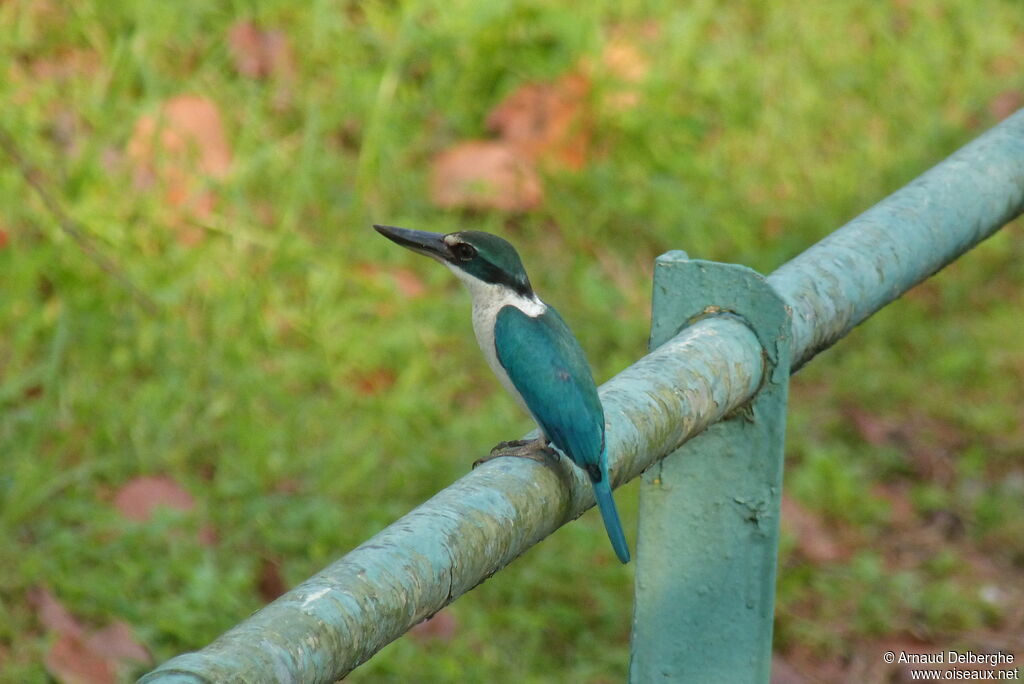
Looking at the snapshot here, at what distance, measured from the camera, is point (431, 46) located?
16.5 feet

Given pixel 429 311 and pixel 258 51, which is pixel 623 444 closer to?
pixel 429 311

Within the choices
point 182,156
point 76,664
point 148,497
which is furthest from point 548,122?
point 76,664

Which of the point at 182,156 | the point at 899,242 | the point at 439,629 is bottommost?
the point at 439,629

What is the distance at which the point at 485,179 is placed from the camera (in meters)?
4.77

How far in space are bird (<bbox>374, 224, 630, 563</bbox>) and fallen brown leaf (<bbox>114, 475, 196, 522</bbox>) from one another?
1.37m

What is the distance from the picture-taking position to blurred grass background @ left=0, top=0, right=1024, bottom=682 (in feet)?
10.8

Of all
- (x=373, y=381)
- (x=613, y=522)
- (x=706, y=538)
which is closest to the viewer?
(x=706, y=538)

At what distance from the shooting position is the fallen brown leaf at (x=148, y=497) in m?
3.29

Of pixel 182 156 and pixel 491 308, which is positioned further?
pixel 182 156

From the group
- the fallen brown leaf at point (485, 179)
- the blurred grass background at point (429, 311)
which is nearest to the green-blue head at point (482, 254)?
the blurred grass background at point (429, 311)

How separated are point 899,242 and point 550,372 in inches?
20.9

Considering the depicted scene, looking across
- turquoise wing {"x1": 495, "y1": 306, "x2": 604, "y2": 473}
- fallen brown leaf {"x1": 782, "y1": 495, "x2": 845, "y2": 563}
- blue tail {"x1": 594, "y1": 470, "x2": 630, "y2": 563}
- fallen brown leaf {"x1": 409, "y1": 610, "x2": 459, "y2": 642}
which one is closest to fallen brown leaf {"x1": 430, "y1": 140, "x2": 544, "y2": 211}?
fallen brown leaf {"x1": 782, "y1": 495, "x2": 845, "y2": 563}

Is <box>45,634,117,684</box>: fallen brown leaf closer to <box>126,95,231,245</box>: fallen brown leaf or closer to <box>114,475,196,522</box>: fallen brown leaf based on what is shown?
<box>114,475,196,522</box>: fallen brown leaf

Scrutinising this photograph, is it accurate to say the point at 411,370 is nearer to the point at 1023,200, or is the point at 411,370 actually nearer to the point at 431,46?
the point at 431,46
